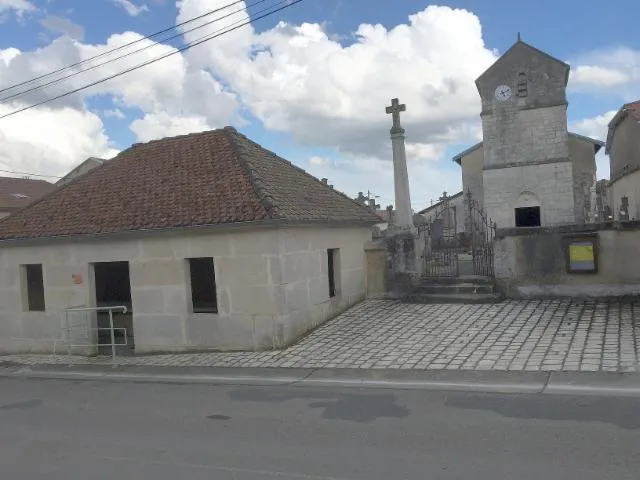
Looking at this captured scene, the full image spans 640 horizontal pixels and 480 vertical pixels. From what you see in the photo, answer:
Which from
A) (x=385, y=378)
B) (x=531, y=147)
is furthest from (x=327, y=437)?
(x=531, y=147)

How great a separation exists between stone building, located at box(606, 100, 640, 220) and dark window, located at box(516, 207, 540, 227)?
24.5 ft

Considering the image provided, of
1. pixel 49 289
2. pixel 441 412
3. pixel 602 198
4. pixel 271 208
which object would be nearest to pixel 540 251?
pixel 271 208

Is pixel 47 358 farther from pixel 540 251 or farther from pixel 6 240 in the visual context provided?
pixel 540 251

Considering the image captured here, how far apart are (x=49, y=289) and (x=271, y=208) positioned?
6199 mm

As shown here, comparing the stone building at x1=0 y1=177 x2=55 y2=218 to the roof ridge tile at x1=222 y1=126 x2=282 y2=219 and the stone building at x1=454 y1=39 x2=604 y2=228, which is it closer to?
the roof ridge tile at x1=222 y1=126 x2=282 y2=219

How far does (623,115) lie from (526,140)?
1059cm

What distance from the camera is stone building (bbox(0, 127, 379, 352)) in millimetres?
11320

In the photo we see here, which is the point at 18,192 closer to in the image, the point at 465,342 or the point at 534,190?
the point at 534,190

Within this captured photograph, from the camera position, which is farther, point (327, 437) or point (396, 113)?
point (396, 113)

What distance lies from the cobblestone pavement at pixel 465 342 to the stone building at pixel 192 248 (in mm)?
641

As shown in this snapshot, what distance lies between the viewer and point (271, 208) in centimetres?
1120

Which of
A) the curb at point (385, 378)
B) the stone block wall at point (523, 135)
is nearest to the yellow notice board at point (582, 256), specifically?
the curb at point (385, 378)

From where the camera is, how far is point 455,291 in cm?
1409

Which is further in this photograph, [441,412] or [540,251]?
[540,251]
